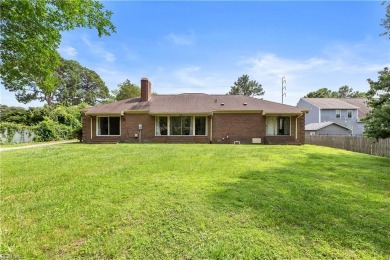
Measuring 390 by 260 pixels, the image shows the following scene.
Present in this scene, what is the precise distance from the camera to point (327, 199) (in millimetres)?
4656

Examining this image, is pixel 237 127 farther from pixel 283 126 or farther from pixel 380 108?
pixel 380 108

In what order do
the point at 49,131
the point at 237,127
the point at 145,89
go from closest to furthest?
the point at 237,127
the point at 145,89
the point at 49,131

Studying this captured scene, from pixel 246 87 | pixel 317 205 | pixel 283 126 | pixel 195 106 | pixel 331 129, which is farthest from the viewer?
pixel 246 87

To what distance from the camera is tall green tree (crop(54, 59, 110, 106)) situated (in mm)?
51094

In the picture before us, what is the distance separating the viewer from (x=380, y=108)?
1082 centimetres

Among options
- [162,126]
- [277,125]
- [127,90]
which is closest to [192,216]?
[162,126]

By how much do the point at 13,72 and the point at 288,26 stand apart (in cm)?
1110

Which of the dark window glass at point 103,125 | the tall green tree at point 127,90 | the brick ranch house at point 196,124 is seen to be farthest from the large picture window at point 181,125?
the tall green tree at point 127,90

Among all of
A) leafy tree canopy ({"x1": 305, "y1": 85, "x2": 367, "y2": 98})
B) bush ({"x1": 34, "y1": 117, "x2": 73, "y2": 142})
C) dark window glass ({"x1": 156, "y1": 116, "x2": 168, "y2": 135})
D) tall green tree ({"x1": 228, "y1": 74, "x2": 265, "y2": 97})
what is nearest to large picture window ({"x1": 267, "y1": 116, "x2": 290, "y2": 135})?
dark window glass ({"x1": 156, "y1": 116, "x2": 168, "y2": 135})

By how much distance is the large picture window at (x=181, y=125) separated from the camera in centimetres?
1908

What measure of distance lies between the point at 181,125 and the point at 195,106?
6.97ft

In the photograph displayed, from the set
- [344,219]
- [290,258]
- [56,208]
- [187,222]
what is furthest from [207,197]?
[56,208]

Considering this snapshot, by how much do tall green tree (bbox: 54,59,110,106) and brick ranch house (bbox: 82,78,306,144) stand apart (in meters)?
36.5

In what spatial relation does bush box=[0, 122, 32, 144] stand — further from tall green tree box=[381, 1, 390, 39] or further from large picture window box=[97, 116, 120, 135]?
tall green tree box=[381, 1, 390, 39]
